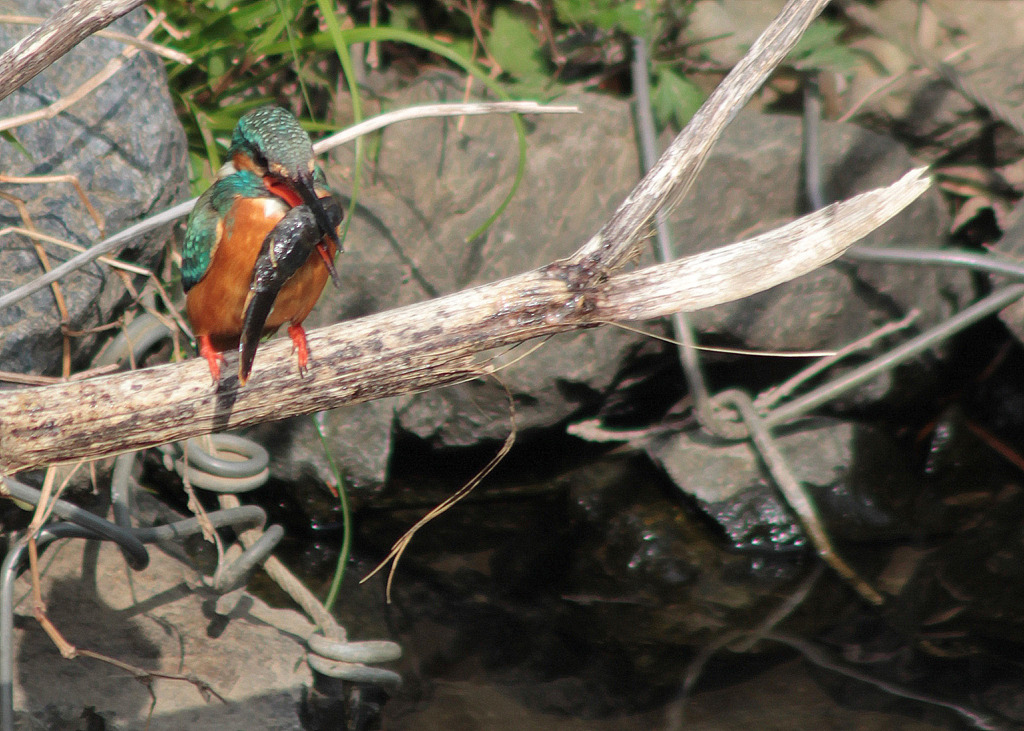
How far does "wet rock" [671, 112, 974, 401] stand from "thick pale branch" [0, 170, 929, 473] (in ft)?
6.45

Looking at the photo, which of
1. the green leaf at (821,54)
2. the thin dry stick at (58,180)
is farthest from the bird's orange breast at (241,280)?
the green leaf at (821,54)

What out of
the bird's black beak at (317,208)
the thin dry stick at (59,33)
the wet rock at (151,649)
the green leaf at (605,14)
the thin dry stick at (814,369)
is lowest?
the wet rock at (151,649)

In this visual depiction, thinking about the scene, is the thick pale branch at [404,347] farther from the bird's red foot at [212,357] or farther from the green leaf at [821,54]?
the green leaf at [821,54]

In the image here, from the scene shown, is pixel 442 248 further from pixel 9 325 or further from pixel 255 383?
pixel 255 383

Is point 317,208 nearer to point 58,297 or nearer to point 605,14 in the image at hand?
point 58,297

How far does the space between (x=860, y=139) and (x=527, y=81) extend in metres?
1.49

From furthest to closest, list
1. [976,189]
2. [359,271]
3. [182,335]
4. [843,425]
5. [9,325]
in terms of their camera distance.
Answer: [976,189]
[843,425]
[359,271]
[182,335]
[9,325]

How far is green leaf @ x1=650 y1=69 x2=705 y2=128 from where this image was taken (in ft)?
→ 12.2

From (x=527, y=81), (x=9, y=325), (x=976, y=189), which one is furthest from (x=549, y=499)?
(x=976, y=189)

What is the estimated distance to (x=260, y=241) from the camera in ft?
6.85

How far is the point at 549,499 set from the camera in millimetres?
3672

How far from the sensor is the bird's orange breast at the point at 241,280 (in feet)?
6.80

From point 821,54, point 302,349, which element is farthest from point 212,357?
point 821,54

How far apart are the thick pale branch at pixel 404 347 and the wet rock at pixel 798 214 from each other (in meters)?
1.97
